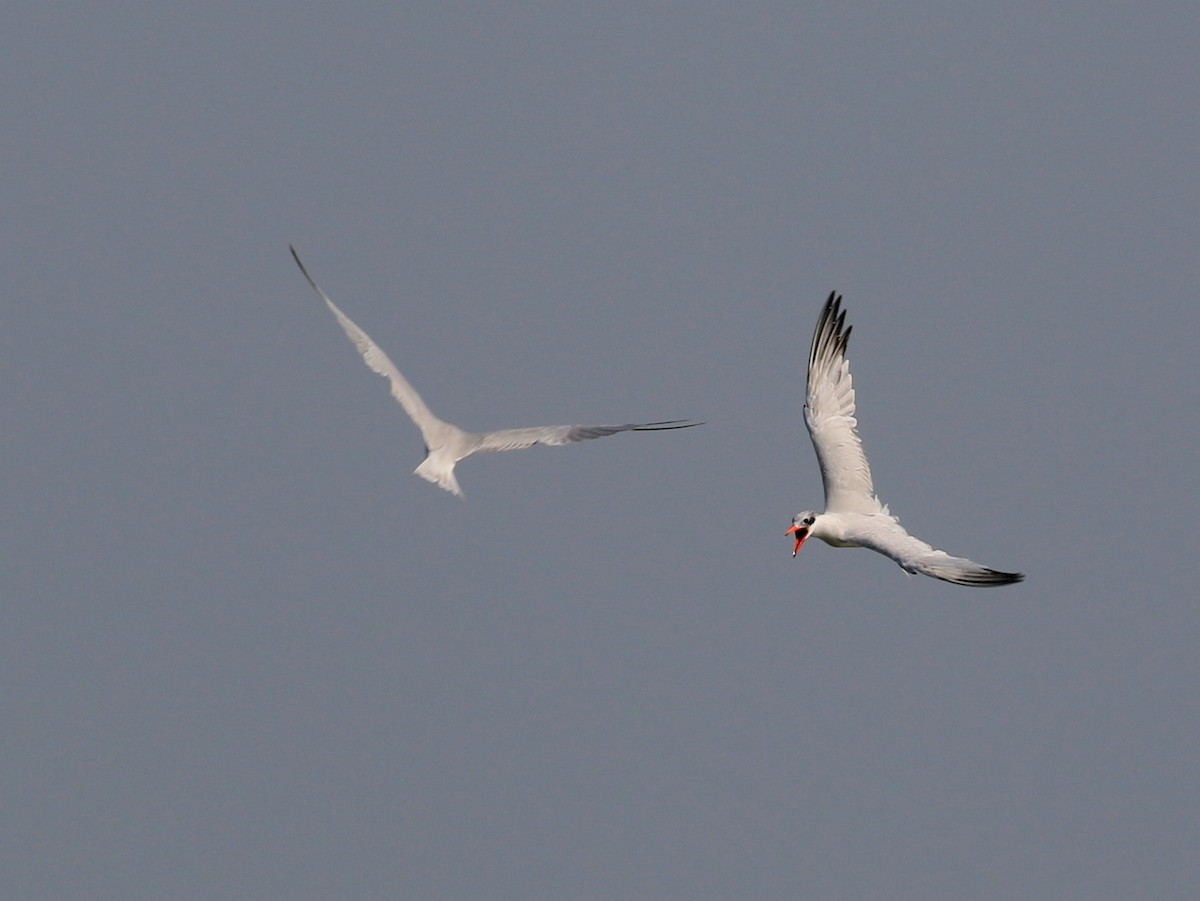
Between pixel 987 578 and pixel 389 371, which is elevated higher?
pixel 389 371

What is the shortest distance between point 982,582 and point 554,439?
24.2 feet

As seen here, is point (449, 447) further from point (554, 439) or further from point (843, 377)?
point (843, 377)

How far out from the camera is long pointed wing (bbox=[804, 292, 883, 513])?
121 feet

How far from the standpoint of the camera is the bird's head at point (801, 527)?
116ft

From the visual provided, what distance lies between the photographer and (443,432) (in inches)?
1469

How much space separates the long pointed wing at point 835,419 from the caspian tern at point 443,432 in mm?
5538

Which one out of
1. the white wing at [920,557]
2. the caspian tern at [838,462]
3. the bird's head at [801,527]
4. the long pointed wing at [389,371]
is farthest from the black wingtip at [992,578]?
the long pointed wing at [389,371]

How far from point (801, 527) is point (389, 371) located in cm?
862

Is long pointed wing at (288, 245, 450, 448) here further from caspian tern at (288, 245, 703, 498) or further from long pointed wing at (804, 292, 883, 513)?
long pointed wing at (804, 292, 883, 513)

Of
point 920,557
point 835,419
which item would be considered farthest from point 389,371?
point 920,557

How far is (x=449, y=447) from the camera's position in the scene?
36.6 meters

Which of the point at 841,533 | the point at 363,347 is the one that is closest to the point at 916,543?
the point at 841,533

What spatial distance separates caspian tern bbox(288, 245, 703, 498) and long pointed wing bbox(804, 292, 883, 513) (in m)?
5.54

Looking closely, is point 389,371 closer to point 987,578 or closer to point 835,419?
point 835,419
